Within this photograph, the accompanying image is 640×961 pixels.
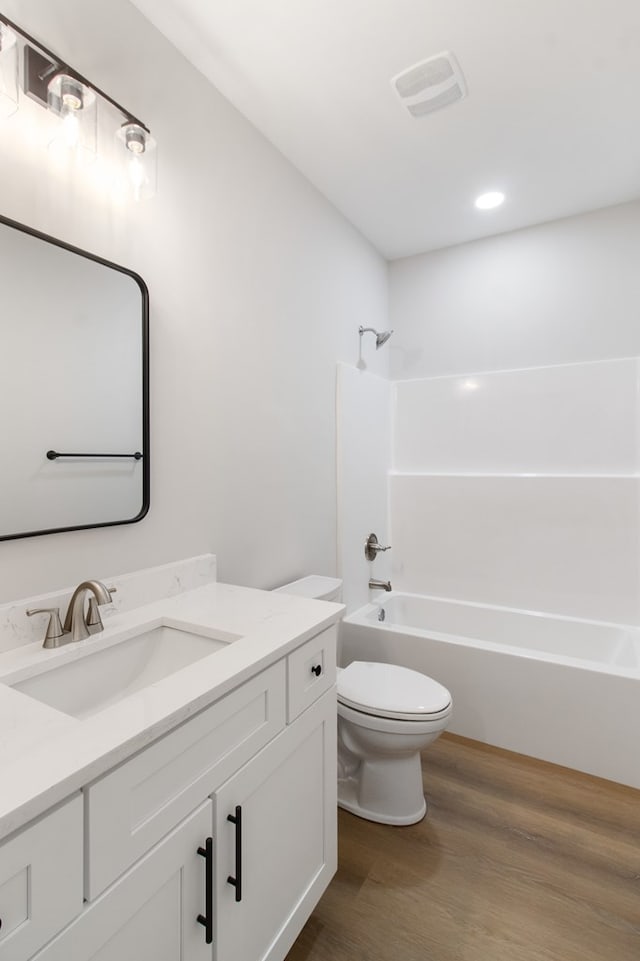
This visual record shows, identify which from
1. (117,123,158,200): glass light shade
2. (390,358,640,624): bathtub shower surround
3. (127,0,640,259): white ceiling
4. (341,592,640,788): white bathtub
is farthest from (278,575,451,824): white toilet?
(127,0,640,259): white ceiling

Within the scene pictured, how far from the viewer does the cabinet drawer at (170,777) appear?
2.18 ft

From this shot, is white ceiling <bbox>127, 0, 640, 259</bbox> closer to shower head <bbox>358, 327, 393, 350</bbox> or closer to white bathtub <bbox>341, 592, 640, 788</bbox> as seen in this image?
shower head <bbox>358, 327, 393, 350</bbox>

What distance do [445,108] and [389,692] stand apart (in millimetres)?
2235

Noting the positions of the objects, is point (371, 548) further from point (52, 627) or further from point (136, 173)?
point (136, 173)

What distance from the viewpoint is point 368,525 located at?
9.07 ft

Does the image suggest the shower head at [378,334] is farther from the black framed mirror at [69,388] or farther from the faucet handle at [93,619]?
the faucet handle at [93,619]

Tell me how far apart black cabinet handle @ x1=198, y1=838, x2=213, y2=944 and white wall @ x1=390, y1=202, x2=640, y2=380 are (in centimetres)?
268

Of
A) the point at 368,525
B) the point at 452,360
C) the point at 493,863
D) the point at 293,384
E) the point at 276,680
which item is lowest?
the point at 493,863

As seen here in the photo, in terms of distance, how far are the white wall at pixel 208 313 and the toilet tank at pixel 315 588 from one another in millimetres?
68

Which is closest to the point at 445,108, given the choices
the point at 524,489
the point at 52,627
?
the point at 524,489

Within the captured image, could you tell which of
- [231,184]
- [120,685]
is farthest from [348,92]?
[120,685]

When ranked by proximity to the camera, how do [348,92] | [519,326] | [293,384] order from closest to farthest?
[348,92] < [293,384] < [519,326]

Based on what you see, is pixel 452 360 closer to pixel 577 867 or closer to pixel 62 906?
pixel 577 867

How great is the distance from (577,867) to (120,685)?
5.16ft
